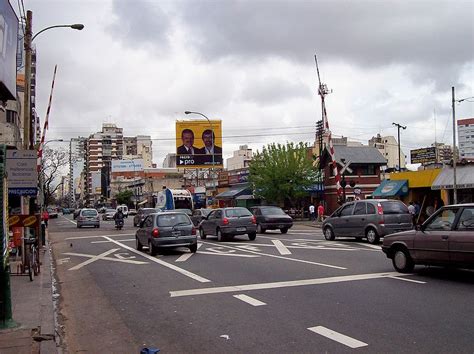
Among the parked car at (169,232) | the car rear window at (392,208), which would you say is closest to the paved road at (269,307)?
the parked car at (169,232)

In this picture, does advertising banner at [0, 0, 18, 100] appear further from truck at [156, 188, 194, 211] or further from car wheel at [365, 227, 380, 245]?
truck at [156, 188, 194, 211]

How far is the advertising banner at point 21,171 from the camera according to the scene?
43.1 feet

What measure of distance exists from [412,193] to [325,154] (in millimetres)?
15955

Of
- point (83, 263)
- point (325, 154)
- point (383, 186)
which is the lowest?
point (83, 263)

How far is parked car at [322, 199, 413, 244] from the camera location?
61.6 feet

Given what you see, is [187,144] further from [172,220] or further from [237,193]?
[172,220]

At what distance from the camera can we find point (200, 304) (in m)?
8.84

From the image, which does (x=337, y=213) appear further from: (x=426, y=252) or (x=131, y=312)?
(x=131, y=312)

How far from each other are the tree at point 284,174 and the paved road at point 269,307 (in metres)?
31.6

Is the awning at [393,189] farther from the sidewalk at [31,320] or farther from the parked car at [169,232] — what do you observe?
the sidewalk at [31,320]

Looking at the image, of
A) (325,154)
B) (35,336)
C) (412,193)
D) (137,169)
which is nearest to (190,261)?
(35,336)

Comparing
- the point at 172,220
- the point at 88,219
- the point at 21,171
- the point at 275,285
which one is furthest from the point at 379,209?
the point at 88,219

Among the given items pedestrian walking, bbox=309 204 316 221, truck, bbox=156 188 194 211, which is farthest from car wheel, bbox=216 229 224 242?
pedestrian walking, bbox=309 204 316 221

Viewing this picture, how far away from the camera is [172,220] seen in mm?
17344
